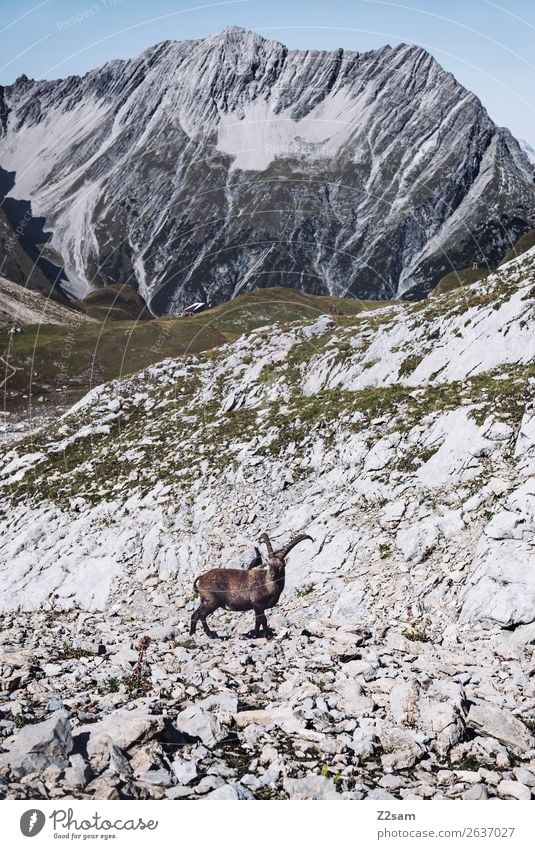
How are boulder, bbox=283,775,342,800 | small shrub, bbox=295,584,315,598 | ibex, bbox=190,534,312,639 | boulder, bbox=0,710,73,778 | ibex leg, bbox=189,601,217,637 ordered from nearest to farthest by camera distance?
boulder, bbox=0,710,73,778 → boulder, bbox=283,775,342,800 → ibex, bbox=190,534,312,639 → ibex leg, bbox=189,601,217,637 → small shrub, bbox=295,584,315,598

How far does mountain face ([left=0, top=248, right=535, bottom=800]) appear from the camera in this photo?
8766 millimetres

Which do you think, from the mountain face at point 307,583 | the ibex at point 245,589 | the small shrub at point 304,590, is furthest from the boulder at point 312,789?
the small shrub at point 304,590

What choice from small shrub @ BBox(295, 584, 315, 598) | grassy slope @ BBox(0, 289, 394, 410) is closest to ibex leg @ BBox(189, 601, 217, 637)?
small shrub @ BBox(295, 584, 315, 598)

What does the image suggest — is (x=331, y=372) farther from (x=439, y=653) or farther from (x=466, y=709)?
(x=466, y=709)

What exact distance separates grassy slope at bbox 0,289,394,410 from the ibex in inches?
2604

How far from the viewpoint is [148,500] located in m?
25.2

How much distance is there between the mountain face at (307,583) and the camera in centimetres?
877

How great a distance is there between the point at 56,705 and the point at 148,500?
600 inches

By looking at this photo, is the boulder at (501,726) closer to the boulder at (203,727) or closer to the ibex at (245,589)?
the boulder at (203,727)

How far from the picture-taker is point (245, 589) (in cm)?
1525

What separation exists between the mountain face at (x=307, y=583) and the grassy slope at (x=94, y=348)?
2052 inches

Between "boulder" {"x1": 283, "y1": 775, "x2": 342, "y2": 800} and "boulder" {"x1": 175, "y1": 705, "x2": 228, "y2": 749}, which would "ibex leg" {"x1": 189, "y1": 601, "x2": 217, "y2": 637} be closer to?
"boulder" {"x1": 175, "y1": 705, "x2": 228, "y2": 749}

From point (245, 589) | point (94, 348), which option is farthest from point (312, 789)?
point (94, 348)
